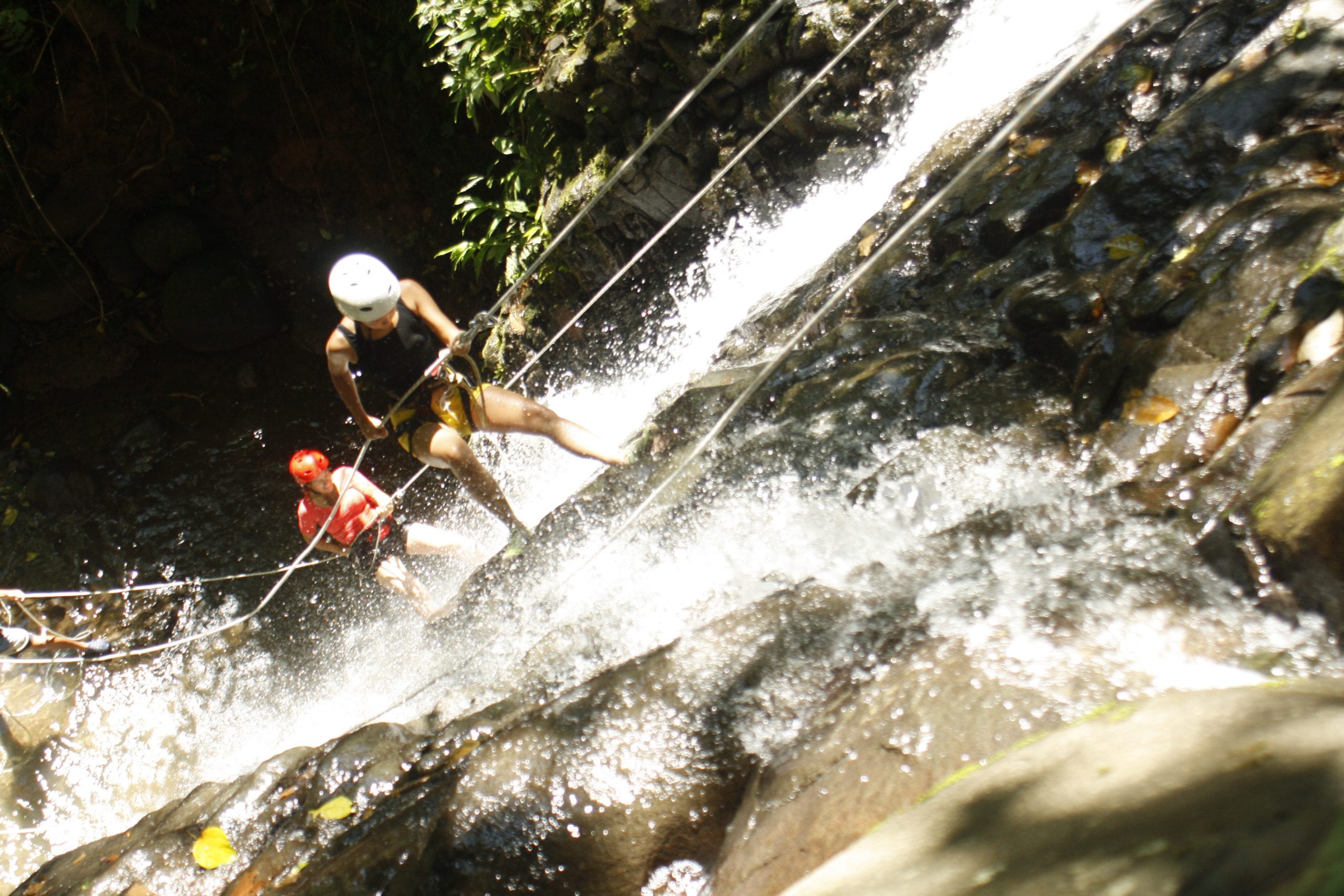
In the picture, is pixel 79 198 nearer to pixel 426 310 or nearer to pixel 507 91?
pixel 507 91

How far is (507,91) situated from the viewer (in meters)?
7.88

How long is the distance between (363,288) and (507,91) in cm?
430

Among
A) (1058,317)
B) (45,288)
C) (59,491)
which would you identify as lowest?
(1058,317)

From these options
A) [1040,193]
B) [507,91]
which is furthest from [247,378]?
[1040,193]

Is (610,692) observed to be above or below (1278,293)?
above

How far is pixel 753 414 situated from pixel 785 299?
153cm

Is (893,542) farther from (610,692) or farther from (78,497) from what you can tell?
(78,497)

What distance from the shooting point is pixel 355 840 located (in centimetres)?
277

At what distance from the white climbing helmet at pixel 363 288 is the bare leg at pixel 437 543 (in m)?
2.09

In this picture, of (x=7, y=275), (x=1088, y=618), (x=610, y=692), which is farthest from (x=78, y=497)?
(x=1088, y=618)

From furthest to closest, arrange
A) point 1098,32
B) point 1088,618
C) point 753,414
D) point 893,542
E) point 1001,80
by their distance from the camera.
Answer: point 1001,80, point 1098,32, point 753,414, point 893,542, point 1088,618

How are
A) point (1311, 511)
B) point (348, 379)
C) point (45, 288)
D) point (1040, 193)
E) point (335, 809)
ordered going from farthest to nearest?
1. point (45, 288)
2. point (348, 379)
3. point (1040, 193)
4. point (335, 809)
5. point (1311, 511)

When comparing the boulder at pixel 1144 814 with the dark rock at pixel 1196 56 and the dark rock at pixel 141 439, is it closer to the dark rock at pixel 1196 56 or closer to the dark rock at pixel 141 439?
the dark rock at pixel 1196 56

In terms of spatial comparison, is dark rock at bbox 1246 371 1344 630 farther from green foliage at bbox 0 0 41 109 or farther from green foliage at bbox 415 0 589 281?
green foliage at bbox 0 0 41 109
